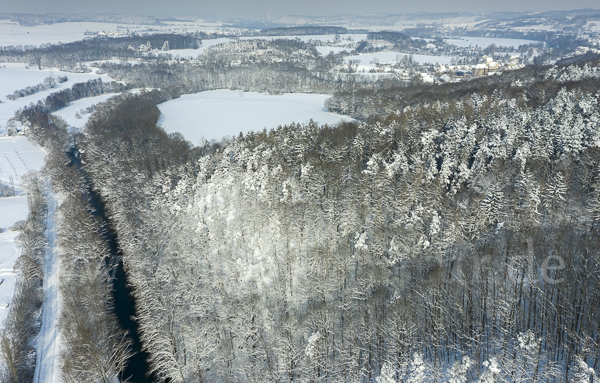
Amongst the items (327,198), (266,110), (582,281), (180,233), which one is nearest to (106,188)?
(180,233)

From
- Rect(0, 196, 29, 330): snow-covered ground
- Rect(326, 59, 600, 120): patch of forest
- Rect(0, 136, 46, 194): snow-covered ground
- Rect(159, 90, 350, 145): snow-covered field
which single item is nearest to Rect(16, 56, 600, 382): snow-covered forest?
Rect(326, 59, 600, 120): patch of forest

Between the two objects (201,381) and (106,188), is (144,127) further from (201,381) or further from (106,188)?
(201,381)

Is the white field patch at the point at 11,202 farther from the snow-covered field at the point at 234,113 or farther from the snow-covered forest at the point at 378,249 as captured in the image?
the snow-covered field at the point at 234,113

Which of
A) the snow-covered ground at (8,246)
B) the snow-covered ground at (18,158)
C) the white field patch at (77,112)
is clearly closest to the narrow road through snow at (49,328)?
the snow-covered ground at (8,246)

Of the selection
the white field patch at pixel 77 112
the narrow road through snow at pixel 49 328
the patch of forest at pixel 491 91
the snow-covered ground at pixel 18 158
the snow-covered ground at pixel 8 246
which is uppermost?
the patch of forest at pixel 491 91

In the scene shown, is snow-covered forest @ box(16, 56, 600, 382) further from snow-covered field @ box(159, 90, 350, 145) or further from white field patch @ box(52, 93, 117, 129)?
white field patch @ box(52, 93, 117, 129)

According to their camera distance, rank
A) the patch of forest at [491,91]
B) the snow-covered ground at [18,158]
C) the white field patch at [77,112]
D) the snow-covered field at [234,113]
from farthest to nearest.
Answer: the white field patch at [77,112] < the snow-covered field at [234,113] < the snow-covered ground at [18,158] < the patch of forest at [491,91]

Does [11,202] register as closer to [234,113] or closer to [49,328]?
[49,328]
